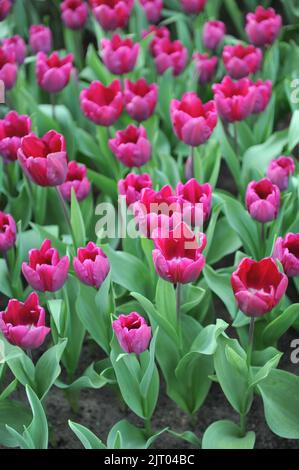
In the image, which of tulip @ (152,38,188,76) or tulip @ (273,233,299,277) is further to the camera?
tulip @ (152,38,188,76)

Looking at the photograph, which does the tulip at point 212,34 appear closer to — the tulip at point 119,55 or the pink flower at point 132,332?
the tulip at point 119,55

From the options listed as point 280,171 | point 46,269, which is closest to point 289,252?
point 280,171

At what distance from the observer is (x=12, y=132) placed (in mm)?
1813

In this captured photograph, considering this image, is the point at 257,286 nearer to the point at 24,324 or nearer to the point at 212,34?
the point at 24,324

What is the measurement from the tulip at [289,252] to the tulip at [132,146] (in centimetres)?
41

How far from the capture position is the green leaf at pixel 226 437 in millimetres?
1486

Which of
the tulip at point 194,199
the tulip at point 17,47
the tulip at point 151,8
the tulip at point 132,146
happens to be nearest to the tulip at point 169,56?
the tulip at point 151,8

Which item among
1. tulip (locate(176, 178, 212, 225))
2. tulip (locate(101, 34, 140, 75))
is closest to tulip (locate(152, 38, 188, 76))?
tulip (locate(101, 34, 140, 75))

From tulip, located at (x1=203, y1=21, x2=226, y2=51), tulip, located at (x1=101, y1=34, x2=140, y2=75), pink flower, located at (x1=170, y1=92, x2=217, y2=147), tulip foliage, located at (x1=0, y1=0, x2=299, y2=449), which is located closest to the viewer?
tulip foliage, located at (x1=0, y1=0, x2=299, y2=449)

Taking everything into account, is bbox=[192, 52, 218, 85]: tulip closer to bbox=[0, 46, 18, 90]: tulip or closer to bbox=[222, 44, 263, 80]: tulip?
bbox=[222, 44, 263, 80]: tulip

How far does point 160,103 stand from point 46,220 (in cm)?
46

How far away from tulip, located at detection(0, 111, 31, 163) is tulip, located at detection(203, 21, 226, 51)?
28.4 inches

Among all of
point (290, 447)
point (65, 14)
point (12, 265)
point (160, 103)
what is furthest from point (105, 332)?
point (65, 14)

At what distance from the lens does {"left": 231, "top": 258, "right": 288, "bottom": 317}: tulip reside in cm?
133
